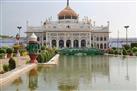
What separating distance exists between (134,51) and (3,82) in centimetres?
3067

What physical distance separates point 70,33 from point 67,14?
410cm

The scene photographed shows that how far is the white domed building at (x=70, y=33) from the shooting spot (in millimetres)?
61344

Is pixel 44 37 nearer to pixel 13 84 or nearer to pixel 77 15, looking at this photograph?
pixel 77 15

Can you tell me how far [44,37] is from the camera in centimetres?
6306

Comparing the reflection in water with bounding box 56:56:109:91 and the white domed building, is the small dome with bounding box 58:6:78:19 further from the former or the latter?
the reflection in water with bounding box 56:56:109:91

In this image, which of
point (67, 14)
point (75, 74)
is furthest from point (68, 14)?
point (75, 74)

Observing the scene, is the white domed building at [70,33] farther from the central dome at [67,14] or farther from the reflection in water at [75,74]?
the reflection in water at [75,74]

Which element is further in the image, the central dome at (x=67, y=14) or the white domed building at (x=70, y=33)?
the central dome at (x=67, y=14)

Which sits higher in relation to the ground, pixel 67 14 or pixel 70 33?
pixel 67 14

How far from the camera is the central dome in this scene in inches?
2493

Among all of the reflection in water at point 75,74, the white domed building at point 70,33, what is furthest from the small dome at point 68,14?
the reflection in water at point 75,74

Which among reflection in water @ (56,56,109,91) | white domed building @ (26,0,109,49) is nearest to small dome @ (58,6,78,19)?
white domed building @ (26,0,109,49)

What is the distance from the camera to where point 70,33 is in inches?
2413

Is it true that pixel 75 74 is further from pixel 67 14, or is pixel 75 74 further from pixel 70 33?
pixel 67 14
